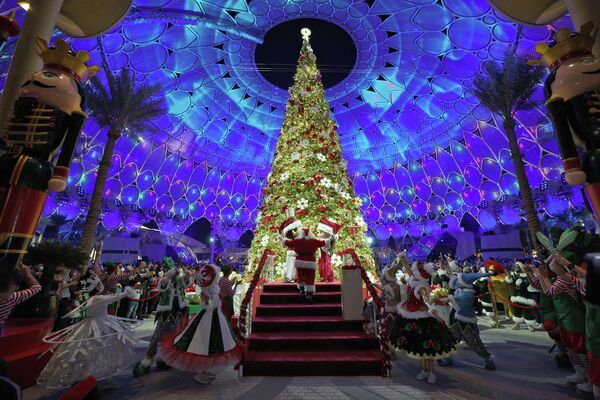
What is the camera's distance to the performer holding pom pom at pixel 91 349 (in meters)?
3.57

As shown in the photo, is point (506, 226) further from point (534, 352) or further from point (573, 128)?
point (573, 128)

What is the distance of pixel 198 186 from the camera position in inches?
1120

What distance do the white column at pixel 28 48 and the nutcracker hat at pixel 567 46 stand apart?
610 centimetres

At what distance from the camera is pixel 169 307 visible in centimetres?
521

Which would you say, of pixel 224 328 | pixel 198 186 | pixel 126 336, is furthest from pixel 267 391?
pixel 198 186

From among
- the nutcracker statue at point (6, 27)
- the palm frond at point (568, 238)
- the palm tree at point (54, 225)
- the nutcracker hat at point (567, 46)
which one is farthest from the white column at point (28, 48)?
the palm tree at point (54, 225)

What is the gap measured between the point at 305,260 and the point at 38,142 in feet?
16.5

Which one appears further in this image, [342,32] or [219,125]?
[219,125]

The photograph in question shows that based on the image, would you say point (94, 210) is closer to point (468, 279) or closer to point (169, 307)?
point (169, 307)

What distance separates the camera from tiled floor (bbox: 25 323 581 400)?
12.8 feet

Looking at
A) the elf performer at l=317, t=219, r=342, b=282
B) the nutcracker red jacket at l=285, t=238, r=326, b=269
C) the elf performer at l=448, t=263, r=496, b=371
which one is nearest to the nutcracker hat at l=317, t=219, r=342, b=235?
the elf performer at l=317, t=219, r=342, b=282

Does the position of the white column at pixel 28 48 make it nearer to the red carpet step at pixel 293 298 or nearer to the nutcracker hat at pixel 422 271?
the red carpet step at pixel 293 298

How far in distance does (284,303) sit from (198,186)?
24.1 m

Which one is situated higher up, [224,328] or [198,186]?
[198,186]
